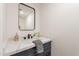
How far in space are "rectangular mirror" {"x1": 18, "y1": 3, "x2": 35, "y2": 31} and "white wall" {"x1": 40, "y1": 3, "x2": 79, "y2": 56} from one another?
1.30ft

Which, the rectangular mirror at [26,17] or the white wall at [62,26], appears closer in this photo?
the rectangular mirror at [26,17]

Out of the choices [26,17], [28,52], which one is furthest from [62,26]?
[28,52]

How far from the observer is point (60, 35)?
251 centimetres

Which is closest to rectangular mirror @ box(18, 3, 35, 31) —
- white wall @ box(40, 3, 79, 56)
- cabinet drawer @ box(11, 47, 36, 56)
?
white wall @ box(40, 3, 79, 56)

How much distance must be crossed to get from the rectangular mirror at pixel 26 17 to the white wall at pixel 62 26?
0.40 meters

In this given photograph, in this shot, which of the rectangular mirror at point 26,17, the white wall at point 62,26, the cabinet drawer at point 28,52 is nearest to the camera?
the cabinet drawer at point 28,52

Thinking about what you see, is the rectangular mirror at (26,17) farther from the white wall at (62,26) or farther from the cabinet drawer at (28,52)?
the cabinet drawer at (28,52)

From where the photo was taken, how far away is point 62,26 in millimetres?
2469

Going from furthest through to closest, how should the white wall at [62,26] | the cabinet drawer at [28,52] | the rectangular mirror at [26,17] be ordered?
1. the white wall at [62,26]
2. the rectangular mirror at [26,17]
3. the cabinet drawer at [28,52]

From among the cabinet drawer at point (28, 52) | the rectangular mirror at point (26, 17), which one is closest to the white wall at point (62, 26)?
the rectangular mirror at point (26, 17)

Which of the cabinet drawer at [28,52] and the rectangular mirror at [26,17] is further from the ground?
the rectangular mirror at [26,17]

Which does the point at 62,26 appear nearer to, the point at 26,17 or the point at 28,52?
the point at 26,17

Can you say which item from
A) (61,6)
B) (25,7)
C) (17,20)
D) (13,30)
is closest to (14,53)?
(13,30)

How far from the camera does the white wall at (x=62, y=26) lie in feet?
7.61
